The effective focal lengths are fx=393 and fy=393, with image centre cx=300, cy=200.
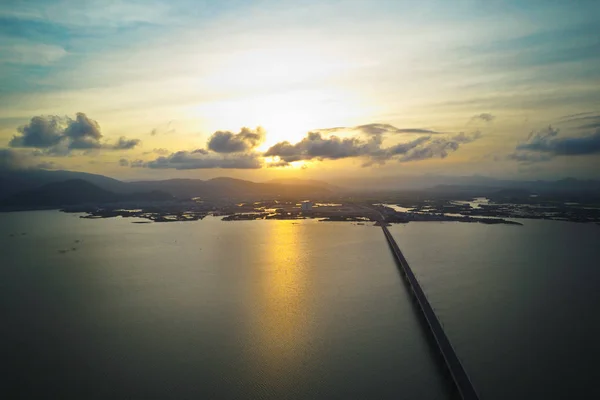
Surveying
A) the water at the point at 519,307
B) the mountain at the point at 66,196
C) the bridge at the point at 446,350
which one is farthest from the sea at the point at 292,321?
the mountain at the point at 66,196

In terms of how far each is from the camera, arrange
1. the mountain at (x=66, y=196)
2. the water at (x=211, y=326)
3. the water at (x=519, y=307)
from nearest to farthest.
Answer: the water at (x=211, y=326)
the water at (x=519, y=307)
the mountain at (x=66, y=196)

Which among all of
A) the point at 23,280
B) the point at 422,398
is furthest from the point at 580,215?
the point at 23,280

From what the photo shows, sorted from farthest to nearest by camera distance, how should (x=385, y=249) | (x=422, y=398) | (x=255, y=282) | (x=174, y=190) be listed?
(x=174, y=190)
(x=385, y=249)
(x=255, y=282)
(x=422, y=398)

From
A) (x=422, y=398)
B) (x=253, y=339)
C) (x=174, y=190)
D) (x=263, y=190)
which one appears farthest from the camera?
(x=263, y=190)

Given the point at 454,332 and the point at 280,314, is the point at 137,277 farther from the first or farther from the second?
the point at 454,332

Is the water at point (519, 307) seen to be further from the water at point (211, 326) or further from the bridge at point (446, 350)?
the water at point (211, 326)

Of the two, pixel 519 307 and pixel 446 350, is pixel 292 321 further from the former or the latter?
pixel 519 307
